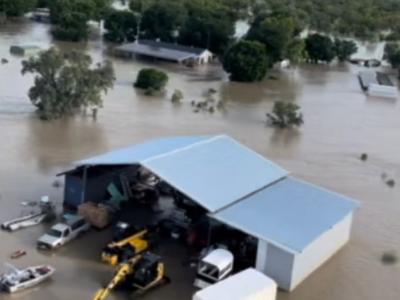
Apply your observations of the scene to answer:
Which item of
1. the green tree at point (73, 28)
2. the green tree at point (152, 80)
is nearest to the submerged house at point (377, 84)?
the green tree at point (152, 80)

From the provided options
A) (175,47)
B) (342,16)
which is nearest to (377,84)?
(175,47)

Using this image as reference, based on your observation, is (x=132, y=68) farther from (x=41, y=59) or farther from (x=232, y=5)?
(x=232, y=5)

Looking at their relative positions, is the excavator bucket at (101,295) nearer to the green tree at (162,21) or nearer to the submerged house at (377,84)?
the submerged house at (377,84)

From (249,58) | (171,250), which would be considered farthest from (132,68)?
(171,250)

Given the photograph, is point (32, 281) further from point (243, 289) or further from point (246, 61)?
point (246, 61)

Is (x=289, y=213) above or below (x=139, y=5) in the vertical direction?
Answer: below

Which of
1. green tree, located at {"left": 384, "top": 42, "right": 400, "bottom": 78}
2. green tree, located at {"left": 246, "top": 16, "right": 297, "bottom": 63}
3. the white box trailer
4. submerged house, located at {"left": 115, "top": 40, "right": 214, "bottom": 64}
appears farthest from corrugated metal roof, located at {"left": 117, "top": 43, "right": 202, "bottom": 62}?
the white box trailer
